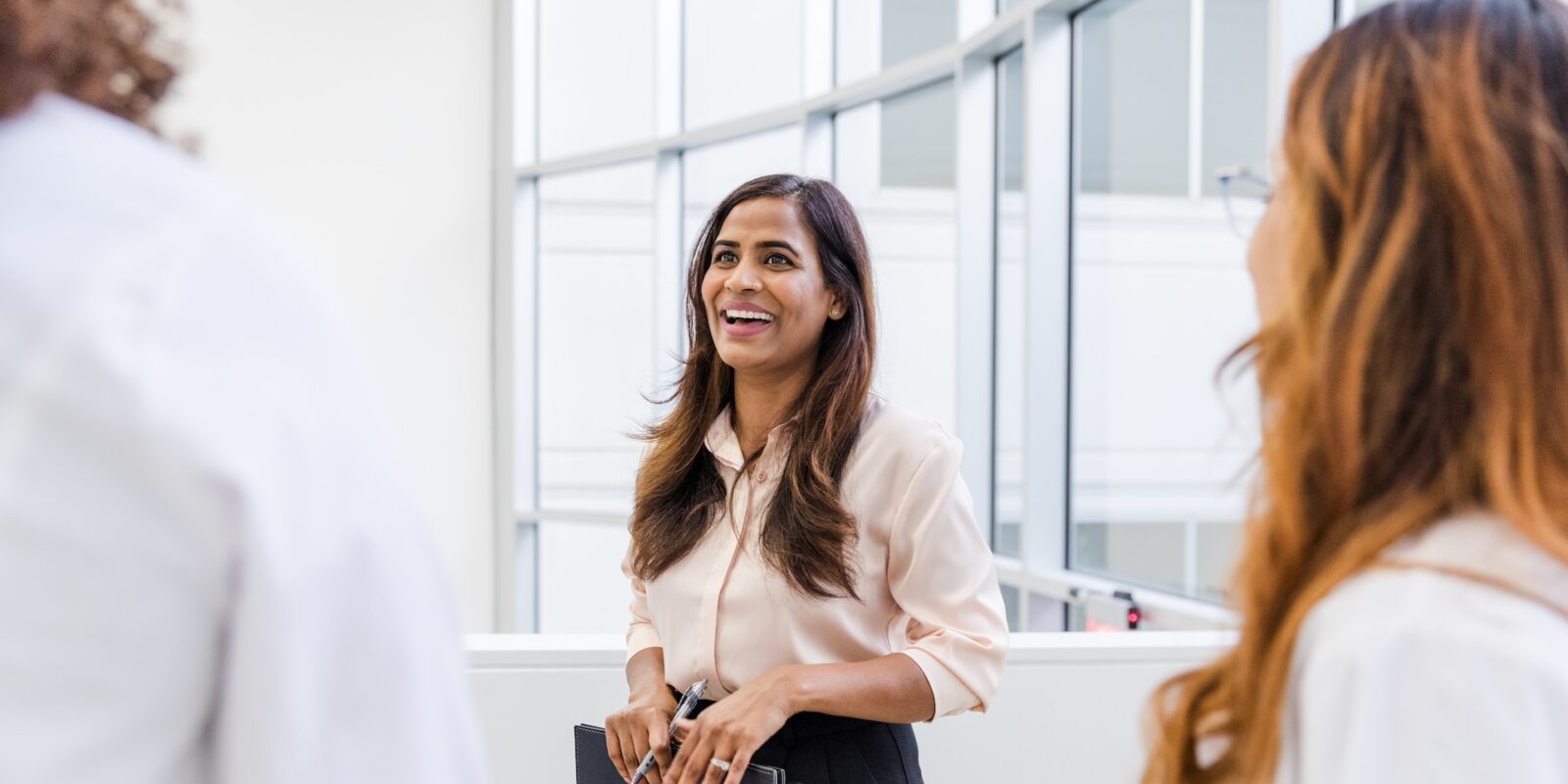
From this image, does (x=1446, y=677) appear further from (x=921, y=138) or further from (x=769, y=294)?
(x=921, y=138)

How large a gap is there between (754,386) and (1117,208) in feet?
8.66

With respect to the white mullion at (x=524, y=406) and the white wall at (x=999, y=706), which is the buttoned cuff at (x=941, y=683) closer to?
the white wall at (x=999, y=706)

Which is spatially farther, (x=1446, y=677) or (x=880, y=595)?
(x=880, y=595)

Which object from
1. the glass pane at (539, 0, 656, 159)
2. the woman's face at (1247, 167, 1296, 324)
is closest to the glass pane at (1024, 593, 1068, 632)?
the glass pane at (539, 0, 656, 159)

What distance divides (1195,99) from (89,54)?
3.82 metres

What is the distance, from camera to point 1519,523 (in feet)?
2.48

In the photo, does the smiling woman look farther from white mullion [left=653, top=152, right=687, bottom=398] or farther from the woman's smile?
white mullion [left=653, top=152, right=687, bottom=398]

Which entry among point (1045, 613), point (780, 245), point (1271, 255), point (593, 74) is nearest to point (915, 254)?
point (1045, 613)

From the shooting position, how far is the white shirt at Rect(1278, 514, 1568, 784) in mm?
710

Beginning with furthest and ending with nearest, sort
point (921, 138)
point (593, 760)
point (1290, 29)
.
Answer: point (921, 138) → point (1290, 29) → point (593, 760)

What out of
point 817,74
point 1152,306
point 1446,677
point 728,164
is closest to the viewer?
point 1446,677

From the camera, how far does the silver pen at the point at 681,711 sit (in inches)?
73.2

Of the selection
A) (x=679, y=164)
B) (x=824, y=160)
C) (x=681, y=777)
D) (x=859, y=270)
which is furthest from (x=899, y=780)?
(x=679, y=164)

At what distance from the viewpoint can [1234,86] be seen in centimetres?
383
